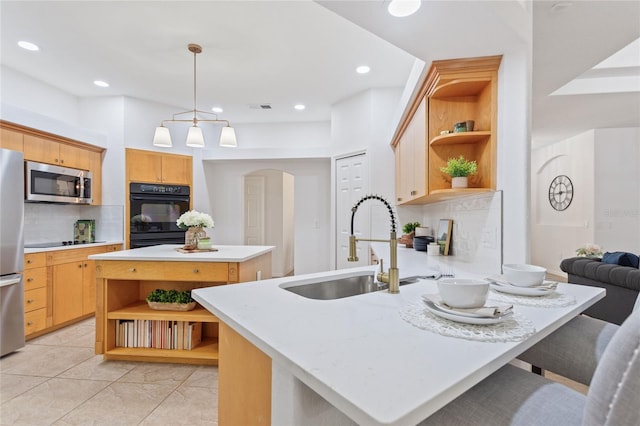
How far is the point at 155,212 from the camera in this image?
4379mm

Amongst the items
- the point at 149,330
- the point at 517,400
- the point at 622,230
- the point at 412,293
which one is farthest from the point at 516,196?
the point at 622,230

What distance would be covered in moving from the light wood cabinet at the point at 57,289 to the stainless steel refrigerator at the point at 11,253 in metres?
0.23

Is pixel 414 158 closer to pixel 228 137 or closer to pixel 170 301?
pixel 228 137

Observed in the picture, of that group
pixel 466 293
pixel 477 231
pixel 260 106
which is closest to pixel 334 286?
pixel 466 293

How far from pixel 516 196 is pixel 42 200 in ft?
14.1

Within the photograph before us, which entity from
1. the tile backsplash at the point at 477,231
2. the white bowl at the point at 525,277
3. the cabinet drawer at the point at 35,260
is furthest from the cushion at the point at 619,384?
the cabinet drawer at the point at 35,260

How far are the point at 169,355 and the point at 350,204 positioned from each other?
2.74 metres

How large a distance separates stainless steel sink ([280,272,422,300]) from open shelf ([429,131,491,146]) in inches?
39.9

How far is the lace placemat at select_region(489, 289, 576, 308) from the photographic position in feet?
3.31

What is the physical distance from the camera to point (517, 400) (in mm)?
794

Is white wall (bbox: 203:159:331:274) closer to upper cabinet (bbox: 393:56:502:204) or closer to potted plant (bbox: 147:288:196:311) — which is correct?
potted plant (bbox: 147:288:196:311)

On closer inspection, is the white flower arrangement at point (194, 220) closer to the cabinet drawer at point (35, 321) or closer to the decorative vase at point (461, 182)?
the cabinet drawer at point (35, 321)

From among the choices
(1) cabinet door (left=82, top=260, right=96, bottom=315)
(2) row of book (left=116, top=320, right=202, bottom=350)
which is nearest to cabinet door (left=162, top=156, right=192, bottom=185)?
(1) cabinet door (left=82, top=260, right=96, bottom=315)

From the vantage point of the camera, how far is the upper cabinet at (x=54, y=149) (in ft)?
9.85
